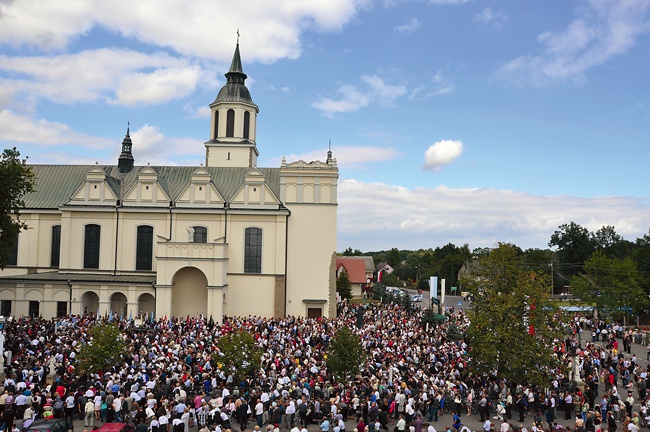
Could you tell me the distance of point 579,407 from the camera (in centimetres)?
2164

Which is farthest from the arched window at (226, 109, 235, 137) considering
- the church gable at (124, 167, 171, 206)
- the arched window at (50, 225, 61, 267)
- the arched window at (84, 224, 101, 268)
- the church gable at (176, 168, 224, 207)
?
the arched window at (50, 225, 61, 267)

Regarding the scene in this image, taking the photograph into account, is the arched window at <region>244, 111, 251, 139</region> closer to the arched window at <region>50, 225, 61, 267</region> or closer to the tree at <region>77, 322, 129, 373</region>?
the arched window at <region>50, 225, 61, 267</region>

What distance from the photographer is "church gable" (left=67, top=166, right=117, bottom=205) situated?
148 ft

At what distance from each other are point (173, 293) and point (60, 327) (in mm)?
9816

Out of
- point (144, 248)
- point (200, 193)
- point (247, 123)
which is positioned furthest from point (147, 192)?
point (247, 123)

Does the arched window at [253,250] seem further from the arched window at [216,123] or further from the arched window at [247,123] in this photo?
the arched window at [216,123]

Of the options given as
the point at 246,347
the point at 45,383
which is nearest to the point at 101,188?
the point at 45,383

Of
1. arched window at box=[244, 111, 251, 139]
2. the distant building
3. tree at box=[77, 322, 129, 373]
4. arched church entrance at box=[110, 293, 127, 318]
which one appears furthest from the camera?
the distant building

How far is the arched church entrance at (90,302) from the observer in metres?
42.6

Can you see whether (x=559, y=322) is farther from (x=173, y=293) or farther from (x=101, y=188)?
(x=101, y=188)

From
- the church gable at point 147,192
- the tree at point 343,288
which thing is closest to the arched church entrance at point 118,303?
the church gable at point 147,192

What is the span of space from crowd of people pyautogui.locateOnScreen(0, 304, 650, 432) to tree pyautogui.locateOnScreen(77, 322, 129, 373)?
0.45 metres

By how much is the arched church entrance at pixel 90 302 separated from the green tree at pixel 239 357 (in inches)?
935

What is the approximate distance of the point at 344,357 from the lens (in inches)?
885
